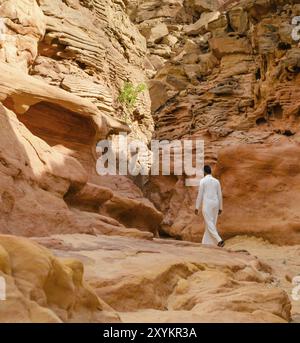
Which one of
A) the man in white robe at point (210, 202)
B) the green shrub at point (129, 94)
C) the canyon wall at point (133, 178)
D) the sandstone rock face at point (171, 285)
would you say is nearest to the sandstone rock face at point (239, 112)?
the canyon wall at point (133, 178)

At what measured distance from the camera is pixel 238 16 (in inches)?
805

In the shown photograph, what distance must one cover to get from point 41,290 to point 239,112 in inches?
592

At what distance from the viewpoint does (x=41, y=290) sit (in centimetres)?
305

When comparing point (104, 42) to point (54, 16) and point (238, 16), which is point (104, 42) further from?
point (238, 16)

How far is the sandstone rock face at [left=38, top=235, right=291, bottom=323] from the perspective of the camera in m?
4.33

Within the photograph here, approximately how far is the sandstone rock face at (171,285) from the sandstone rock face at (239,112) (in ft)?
19.7

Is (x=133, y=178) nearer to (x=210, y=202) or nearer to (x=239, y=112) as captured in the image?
(x=239, y=112)

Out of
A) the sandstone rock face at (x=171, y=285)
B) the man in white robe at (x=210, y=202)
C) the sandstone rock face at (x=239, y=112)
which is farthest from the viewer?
Answer: the sandstone rock face at (x=239, y=112)

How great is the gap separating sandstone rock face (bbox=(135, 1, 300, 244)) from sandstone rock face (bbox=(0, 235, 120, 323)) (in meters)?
8.93

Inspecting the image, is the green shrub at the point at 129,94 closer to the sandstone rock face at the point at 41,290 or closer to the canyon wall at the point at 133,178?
the canyon wall at the point at 133,178

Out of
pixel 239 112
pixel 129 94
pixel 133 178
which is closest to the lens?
pixel 133 178

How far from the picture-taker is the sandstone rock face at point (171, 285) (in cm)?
433

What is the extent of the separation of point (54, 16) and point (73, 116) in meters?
7.88

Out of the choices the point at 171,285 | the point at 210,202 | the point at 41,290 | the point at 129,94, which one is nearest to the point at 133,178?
the point at 210,202
